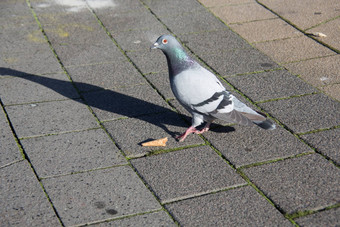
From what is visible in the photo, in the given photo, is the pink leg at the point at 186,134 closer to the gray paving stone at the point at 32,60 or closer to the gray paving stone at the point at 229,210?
the gray paving stone at the point at 229,210

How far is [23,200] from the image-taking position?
3.98m

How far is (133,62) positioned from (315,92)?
2.21 m

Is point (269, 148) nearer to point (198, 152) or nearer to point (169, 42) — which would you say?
point (198, 152)

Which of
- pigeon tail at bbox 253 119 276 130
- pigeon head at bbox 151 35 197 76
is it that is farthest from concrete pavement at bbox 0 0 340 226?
pigeon head at bbox 151 35 197 76

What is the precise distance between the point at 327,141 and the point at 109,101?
2.28 metres

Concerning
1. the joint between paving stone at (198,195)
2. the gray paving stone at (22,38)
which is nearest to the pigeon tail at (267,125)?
the joint between paving stone at (198,195)

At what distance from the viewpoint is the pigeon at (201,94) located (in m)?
4.62

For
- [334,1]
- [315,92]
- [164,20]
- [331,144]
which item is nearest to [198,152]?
[331,144]

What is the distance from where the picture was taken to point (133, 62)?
6.29 meters

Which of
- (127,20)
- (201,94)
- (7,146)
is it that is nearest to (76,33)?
(127,20)

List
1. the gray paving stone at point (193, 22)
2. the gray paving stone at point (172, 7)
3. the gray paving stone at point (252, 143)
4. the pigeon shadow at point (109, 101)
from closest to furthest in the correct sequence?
the gray paving stone at point (252, 143) → the pigeon shadow at point (109, 101) → the gray paving stone at point (193, 22) → the gray paving stone at point (172, 7)

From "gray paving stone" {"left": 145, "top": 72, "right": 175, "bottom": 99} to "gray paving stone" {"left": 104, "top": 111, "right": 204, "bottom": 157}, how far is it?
1.30 feet

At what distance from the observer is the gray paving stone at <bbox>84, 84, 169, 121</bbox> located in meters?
5.26

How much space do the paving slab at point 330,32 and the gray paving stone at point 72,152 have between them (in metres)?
3.51
